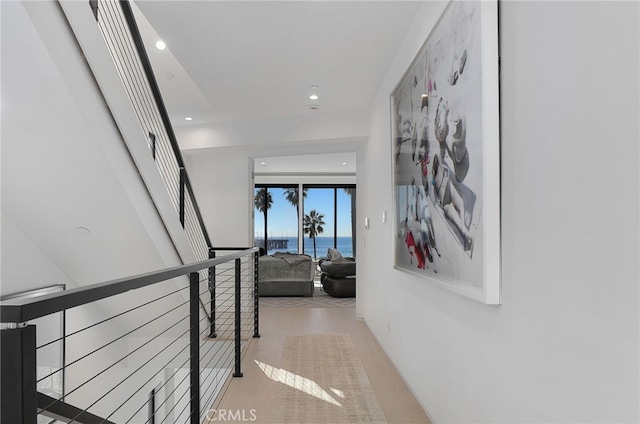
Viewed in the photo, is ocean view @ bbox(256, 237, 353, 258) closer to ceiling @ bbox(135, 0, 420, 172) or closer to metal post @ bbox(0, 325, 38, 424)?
ceiling @ bbox(135, 0, 420, 172)

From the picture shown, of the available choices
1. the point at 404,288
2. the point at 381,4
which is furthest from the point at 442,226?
the point at 381,4

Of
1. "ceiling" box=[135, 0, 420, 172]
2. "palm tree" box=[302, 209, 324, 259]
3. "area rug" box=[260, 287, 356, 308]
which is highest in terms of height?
"ceiling" box=[135, 0, 420, 172]

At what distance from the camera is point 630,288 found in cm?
93

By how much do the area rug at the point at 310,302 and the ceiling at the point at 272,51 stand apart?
3.02m

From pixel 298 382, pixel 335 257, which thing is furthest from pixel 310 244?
pixel 298 382

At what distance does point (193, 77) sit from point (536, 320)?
12.1ft

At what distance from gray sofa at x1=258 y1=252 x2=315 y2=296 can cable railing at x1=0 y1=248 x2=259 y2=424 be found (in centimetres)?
71

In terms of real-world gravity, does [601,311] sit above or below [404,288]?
above

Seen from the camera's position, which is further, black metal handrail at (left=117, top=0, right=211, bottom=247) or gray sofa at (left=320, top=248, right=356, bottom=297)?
gray sofa at (left=320, top=248, right=356, bottom=297)

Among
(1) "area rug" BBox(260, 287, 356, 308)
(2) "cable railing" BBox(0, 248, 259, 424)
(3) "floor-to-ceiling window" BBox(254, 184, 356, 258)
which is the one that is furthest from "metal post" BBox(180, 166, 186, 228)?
(3) "floor-to-ceiling window" BBox(254, 184, 356, 258)

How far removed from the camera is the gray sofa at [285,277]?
7059mm

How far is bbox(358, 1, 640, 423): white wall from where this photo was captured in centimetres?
95

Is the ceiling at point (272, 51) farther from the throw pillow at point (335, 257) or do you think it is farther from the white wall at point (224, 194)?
the throw pillow at point (335, 257)

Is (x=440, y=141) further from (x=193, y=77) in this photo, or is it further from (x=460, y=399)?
(x=193, y=77)
